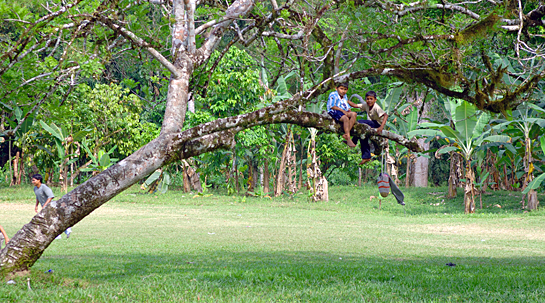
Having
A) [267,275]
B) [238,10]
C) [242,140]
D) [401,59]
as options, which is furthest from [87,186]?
[242,140]

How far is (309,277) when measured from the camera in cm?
673

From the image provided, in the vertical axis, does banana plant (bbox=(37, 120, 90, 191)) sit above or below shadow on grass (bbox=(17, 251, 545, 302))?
above

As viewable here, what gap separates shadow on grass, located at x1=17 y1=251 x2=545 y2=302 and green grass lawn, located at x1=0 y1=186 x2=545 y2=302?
0.02 meters

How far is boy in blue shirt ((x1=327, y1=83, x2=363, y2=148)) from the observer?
7.17 m

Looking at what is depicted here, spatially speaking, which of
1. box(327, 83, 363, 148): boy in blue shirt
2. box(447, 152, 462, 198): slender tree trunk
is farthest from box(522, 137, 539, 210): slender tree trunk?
box(327, 83, 363, 148): boy in blue shirt

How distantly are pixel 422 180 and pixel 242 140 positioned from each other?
1122 cm

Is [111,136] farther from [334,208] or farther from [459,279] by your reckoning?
[459,279]

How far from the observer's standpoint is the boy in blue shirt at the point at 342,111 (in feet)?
23.5

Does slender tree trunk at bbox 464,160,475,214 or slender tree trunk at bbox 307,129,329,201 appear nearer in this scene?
slender tree trunk at bbox 464,160,475,214

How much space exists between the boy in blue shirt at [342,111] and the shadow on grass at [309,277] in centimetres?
206

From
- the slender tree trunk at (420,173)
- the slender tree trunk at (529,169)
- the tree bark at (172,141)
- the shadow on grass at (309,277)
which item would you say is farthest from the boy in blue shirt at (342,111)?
the slender tree trunk at (420,173)

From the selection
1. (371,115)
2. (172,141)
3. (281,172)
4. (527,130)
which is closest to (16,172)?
(281,172)

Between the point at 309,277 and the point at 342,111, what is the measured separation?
244 cm

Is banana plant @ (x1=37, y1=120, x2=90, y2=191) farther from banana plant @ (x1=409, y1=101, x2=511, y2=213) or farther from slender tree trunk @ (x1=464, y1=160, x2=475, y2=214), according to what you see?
slender tree trunk @ (x1=464, y1=160, x2=475, y2=214)
